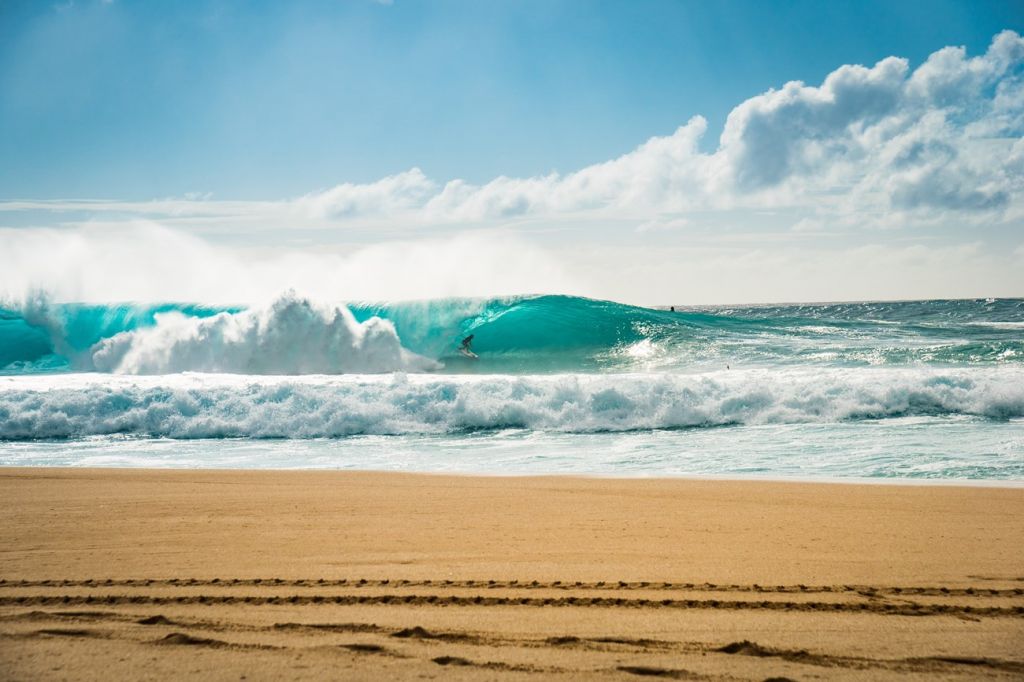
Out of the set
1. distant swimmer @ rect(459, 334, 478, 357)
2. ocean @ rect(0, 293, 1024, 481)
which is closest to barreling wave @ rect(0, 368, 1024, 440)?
ocean @ rect(0, 293, 1024, 481)

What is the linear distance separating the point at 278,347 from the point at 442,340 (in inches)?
194

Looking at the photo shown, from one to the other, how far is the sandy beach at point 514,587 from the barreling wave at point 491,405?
5614mm

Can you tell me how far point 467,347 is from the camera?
2242 centimetres

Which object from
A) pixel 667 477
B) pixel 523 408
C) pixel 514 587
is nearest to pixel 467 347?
pixel 523 408

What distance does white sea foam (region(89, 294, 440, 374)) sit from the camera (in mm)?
20312

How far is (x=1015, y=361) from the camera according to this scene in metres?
17.7

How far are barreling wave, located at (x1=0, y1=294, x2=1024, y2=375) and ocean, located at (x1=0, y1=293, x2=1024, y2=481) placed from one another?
0.09 m

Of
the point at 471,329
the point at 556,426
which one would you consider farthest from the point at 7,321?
the point at 556,426

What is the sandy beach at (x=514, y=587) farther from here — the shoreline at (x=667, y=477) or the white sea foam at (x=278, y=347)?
the white sea foam at (x=278, y=347)

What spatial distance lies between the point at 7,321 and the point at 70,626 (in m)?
26.1

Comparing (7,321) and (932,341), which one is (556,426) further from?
(7,321)

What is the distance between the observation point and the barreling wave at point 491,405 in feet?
37.6

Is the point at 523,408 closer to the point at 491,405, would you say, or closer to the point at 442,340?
the point at 491,405

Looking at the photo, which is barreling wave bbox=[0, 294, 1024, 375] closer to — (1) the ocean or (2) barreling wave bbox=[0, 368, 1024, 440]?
(1) the ocean
